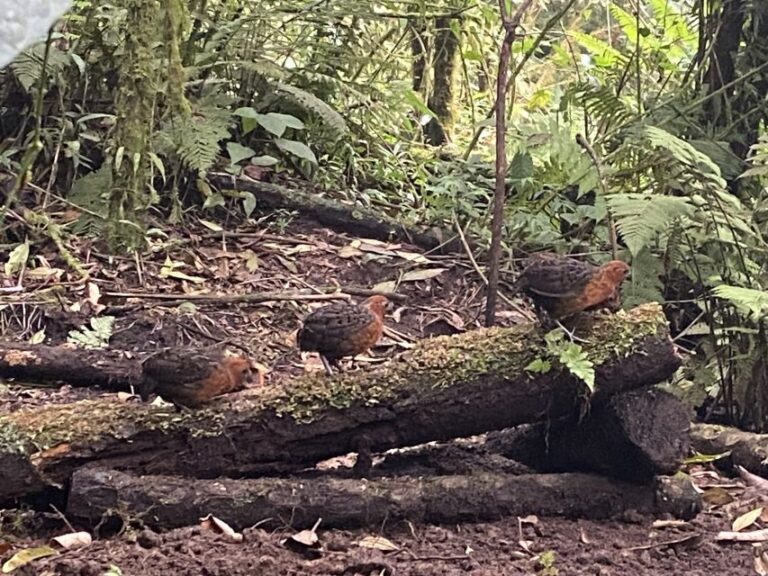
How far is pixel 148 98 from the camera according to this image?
490cm

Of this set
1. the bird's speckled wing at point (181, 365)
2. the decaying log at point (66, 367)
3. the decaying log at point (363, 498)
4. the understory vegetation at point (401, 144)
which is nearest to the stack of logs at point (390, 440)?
the decaying log at point (363, 498)

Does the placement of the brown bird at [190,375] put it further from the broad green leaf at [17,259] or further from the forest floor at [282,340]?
the broad green leaf at [17,259]

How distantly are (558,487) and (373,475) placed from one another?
64 cm

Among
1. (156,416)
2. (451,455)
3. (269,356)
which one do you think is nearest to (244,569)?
(156,416)

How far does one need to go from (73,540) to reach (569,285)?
5.82 ft

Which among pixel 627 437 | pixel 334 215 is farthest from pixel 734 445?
pixel 334 215

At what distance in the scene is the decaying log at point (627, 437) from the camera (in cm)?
307

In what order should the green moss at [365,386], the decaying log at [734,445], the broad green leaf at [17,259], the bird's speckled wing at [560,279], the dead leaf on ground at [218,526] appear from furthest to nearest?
the broad green leaf at [17,259], the decaying log at [734,445], the bird's speckled wing at [560,279], the green moss at [365,386], the dead leaf on ground at [218,526]

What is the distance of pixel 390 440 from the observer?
3102mm

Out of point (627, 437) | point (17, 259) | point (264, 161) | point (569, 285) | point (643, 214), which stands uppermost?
point (643, 214)

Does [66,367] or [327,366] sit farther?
[66,367]

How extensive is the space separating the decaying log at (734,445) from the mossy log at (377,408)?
2.91ft

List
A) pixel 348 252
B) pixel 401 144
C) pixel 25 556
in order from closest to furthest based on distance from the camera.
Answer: pixel 25 556, pixel 348 252, pixel 401 144

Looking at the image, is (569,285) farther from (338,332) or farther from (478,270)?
(478,270)
